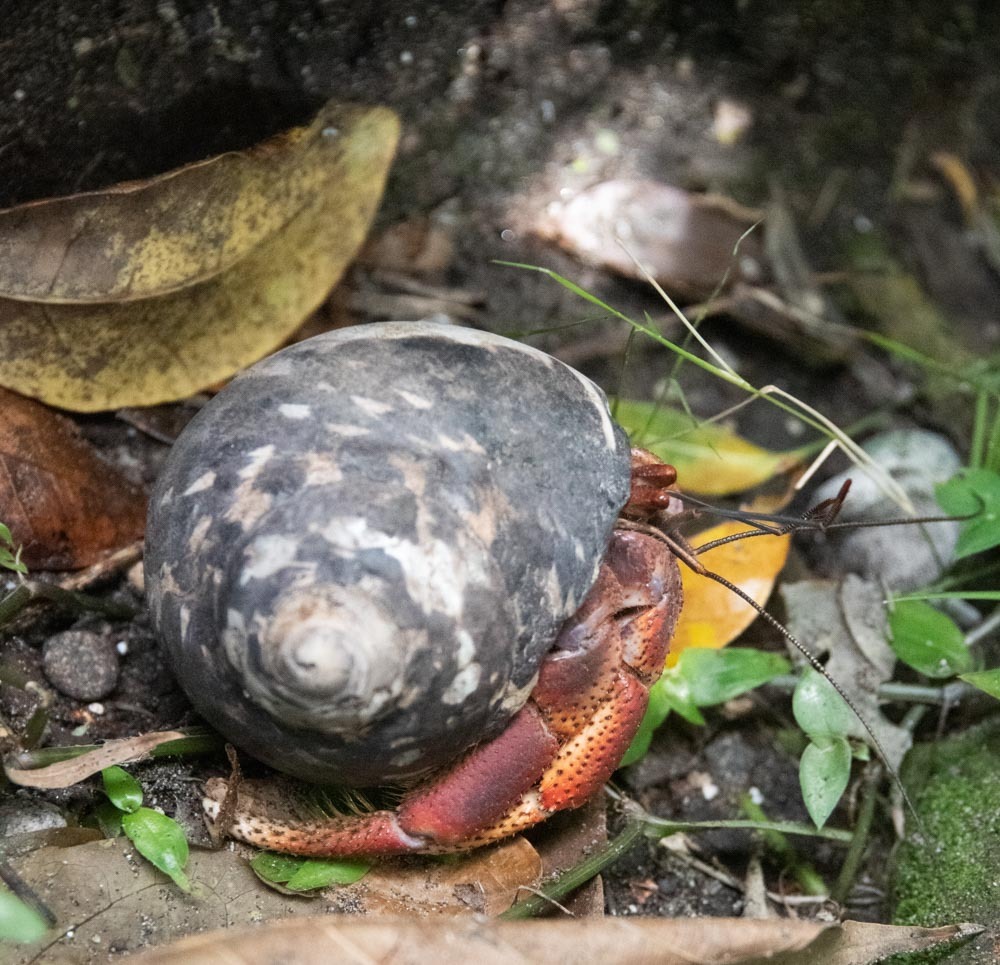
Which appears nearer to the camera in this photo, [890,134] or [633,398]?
[633,398]

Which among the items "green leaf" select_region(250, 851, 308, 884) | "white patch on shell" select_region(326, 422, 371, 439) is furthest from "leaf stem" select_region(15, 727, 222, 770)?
"white patch on shell" select_region(326, 422, 371, 439)

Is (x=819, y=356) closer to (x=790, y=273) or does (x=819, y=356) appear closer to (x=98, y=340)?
(x=790, y=273)

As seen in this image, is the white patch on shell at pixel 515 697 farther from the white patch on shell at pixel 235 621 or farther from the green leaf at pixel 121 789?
the green leaf at pixel 121 789

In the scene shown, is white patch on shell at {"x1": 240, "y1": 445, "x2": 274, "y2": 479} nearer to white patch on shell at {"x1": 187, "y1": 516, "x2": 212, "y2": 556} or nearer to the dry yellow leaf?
white patch on shell at {"x1": 187, "y1": 516, "x2": 212, "y2": 556}

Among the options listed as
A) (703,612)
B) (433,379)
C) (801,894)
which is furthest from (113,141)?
(801,894)

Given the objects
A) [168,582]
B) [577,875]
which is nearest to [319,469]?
[168,582]

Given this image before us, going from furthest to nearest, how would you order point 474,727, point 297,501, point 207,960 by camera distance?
point 474,727 < point 297,501 < point 207,960
